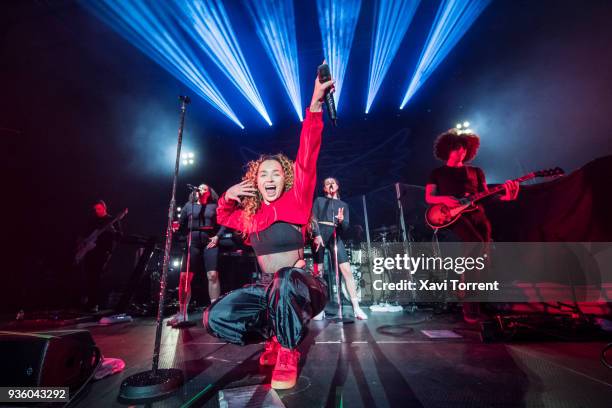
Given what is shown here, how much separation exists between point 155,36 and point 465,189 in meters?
7.77

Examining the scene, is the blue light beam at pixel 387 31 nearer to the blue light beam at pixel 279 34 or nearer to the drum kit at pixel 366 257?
the blue light beam at pixel 279 34

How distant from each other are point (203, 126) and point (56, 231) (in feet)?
17.8

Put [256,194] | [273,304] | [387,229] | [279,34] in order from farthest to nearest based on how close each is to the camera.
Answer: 1. [279,34]
2. [387,229]
3. [256,194]
4. [273,304]

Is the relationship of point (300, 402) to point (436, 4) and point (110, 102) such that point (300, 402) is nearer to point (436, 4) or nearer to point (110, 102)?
point (436, 4)

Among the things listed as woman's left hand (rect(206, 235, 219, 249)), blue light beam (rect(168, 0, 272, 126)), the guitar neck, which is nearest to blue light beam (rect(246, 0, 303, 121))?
blue light beam (rect(168, 0, 272, 126))

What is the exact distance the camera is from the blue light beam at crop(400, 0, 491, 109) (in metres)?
5.88

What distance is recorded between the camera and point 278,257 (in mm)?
2191

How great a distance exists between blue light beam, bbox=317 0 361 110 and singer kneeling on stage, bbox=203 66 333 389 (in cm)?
570

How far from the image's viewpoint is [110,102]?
24.0 ft

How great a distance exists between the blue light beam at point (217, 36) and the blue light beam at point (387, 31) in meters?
3.89

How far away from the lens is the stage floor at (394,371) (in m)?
1.58

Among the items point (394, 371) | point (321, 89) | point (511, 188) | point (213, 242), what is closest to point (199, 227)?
point (213, 242)

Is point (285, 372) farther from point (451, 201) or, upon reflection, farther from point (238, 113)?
point (238, 113)

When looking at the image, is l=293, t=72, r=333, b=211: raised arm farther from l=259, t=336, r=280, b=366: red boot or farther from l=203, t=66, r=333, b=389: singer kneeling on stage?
l=259, t=336, r=280, b=366: red boot
